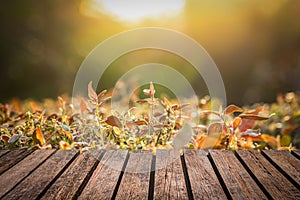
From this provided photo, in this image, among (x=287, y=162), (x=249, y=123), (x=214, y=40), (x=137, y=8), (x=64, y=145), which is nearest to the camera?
(x=287, y=162)

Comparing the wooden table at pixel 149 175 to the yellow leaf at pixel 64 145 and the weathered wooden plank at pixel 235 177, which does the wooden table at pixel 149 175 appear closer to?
the weathered wooden plank at pixel 235 177

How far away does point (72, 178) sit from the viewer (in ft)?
3.65

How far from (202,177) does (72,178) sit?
0.41 m

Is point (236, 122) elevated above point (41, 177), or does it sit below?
above

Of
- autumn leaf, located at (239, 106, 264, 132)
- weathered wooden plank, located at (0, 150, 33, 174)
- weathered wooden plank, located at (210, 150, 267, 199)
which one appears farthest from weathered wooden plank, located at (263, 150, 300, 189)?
weathered wooden plank, located at (0, 150, 33, 174)

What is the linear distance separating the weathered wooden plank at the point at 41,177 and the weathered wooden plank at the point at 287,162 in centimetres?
77

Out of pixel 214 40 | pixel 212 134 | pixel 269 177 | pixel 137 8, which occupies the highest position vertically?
pixel 137 8

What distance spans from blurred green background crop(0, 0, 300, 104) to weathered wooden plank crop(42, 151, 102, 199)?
423 centimetres

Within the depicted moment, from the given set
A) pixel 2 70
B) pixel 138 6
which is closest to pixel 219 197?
pixel 138 6

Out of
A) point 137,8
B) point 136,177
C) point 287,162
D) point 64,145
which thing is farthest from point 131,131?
point 137,8

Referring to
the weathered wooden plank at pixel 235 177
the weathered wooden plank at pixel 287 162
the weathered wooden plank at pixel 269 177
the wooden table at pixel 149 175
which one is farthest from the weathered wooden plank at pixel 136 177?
the weathered wooden plank at pixel 287 162

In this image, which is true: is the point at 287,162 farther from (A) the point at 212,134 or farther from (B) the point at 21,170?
(B) the point at 21,170

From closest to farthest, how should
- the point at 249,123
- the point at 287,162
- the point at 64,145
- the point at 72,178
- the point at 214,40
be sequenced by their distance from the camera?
the point at 72,178
the point at 287,162
the point at 64,145
the point at 249,123
the point at 214,40

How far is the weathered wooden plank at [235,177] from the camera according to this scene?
3.28 ft
